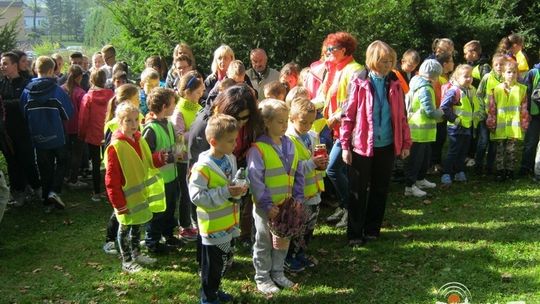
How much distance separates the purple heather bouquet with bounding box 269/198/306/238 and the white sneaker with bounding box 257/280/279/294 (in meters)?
0.57

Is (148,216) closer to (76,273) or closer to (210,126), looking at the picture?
(76,273)

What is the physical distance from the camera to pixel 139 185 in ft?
17.4

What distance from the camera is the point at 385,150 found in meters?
5.68

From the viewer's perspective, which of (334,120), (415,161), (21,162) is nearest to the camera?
(334,120)

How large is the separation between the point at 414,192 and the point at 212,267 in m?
→ 4.26

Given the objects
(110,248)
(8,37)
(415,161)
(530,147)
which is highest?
(8,37)

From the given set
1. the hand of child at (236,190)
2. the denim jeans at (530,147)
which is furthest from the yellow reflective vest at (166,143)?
the denim jeans at (530,147)

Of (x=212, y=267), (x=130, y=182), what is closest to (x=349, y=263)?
(x=212, y=267)

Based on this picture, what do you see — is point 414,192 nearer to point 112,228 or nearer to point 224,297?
point 224,297

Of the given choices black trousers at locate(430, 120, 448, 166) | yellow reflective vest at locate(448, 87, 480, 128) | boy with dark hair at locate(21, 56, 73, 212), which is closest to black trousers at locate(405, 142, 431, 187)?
yellow reflective vest at locate(448, 87, 480, 128)

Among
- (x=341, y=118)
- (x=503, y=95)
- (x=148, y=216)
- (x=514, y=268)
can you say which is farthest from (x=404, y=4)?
(x=148, y=216)

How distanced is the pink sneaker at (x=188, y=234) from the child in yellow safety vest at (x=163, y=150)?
0.18 metres

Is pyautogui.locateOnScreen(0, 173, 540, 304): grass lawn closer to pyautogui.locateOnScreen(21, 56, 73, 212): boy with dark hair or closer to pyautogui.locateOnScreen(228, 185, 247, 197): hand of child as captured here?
pyautogui.locateOnScreen(21, 56, 73, 212): boy with dark hair

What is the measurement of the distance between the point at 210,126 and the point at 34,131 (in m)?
4.28
